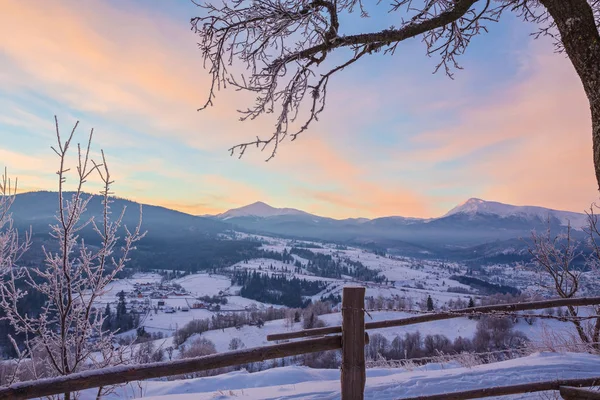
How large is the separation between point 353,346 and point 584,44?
2.72 metres

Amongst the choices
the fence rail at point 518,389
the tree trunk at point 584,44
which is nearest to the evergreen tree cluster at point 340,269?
the fence rail at point 518,389

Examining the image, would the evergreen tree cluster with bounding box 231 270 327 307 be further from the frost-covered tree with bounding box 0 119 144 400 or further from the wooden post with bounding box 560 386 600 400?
the wooden post with bounding box 560 386 600 400

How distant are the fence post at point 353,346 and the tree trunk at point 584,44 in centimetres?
184

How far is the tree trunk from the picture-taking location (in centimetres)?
226

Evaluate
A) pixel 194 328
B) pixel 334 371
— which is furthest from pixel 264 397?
pixel 194 328

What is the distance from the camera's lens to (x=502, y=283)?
144250 mm

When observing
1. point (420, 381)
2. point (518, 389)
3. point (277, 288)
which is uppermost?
point (518, 389)


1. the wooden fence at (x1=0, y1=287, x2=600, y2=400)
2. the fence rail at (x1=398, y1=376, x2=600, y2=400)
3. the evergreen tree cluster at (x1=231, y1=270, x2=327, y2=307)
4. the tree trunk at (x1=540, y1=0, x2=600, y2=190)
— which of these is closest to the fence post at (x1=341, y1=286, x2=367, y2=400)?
the wooden fence at (x1=0, y1=287, x2=600, y2=400)

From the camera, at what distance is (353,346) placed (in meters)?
2.63

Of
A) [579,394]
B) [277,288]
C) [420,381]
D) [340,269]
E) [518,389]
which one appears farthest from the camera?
[340,269]

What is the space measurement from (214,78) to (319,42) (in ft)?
3.93

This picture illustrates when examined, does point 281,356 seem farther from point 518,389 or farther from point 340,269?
point 340,269

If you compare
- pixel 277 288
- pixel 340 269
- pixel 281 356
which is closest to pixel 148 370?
pixel 281 356

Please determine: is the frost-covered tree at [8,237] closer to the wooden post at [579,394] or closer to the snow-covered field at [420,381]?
the snow-covered field at [420,381]
